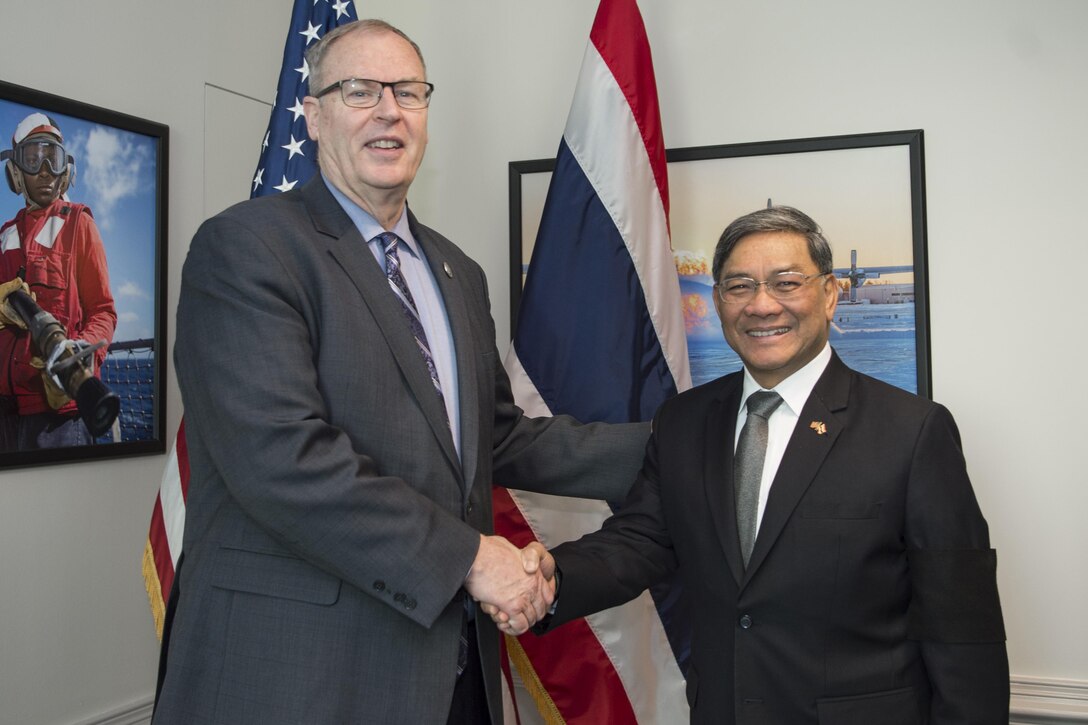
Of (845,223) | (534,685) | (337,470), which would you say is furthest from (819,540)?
(845,223)

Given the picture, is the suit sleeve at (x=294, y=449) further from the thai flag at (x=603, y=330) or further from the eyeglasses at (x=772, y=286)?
the thai flag at (x=603, y=330)

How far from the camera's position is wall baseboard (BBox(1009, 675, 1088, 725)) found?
8.57ft

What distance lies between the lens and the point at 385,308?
170cm

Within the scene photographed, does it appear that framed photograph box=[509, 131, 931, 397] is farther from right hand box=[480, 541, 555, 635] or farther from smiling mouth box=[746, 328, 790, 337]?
right hand box=[480, 541, 555, 635]

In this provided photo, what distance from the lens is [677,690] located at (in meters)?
2.65

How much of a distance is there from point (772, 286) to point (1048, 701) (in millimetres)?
1703

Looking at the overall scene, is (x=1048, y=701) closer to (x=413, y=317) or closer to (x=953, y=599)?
(x=953, y=599)

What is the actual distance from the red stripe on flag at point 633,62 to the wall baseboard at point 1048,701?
170 centimetres

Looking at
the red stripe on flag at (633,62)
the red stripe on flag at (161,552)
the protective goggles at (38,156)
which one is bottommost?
the red stripe on flag at (161,552)

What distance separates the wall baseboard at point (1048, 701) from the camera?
261 centimetres

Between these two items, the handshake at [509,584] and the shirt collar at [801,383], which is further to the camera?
the shirt collar at [801,383]

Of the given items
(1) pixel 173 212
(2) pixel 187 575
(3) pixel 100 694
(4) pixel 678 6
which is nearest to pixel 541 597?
(2) pixel 187 575

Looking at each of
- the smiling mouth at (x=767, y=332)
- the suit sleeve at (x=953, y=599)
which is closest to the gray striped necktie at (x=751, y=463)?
the smiling mouth at (x=767, y=332)

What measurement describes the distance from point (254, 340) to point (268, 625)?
0.48 metres
